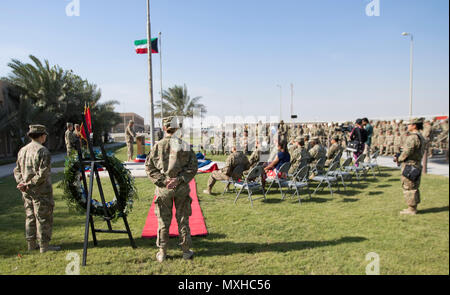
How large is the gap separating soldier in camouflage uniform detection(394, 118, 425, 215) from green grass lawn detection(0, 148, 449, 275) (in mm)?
346

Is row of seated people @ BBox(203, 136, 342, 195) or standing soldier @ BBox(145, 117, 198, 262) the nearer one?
standing soldier @ BBox(145, 117, 198, 262)

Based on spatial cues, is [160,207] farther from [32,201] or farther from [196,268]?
[32,201]

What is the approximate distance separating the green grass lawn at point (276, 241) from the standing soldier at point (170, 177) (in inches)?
15.7

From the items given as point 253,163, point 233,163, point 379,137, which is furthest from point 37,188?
point 379,137

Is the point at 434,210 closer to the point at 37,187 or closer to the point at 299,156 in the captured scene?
the point at 299,156

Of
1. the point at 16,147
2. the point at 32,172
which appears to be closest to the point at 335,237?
the point at 32,172

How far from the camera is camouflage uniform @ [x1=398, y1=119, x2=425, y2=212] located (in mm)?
5473

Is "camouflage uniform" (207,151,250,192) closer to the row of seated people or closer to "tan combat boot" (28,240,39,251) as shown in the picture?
the row of seated people

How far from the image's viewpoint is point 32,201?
4.15 m

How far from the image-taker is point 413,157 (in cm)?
556

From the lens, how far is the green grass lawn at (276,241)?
3.65 m

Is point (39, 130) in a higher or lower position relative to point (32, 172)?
higher

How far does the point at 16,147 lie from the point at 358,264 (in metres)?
20.7

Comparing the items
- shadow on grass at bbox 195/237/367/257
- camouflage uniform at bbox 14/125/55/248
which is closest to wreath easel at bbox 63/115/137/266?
camouflage uniform at bbox 14/125/55/248
